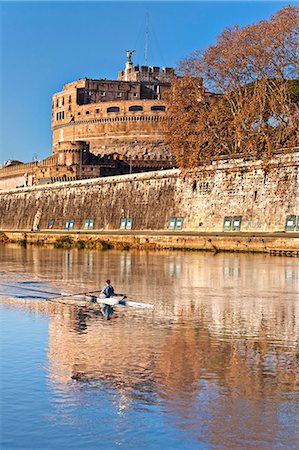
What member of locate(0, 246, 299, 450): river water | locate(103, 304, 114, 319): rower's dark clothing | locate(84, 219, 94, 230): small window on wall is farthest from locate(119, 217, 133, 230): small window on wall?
locate(103, 304, 114, 319): rower's dark clothing

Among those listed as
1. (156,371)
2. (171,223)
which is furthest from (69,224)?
(156,371)

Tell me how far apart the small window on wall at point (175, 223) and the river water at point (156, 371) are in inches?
1185

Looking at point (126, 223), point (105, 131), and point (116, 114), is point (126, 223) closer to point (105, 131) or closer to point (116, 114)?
point (116, 114)

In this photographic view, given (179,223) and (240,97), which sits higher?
(240,97)

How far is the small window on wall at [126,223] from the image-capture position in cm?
6781

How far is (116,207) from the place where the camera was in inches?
2756

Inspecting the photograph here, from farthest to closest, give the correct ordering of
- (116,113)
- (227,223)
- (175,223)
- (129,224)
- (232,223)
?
(116,113), (129,224), (175,223), (227,223), (232,223)

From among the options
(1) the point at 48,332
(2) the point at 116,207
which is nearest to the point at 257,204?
(2) the point at 116,207

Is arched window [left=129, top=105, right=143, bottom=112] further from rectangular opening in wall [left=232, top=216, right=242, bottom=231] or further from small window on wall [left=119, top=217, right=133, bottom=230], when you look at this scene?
rectangular opening in wall [left=232, top=216, right=242, bottom=231]

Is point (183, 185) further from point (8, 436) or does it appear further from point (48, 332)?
point (8, 436)

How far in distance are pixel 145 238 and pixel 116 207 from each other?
11.4 m

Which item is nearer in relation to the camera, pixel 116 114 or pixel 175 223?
pixel 175 223

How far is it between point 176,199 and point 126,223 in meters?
6.70

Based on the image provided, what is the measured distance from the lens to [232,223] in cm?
5609
